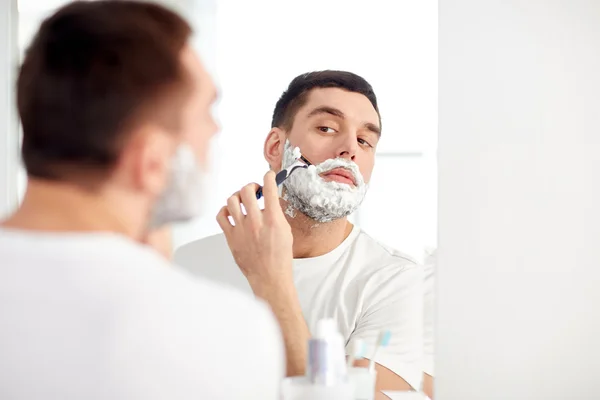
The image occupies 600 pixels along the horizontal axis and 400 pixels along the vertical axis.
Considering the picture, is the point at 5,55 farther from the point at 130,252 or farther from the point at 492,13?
the point at 492,13

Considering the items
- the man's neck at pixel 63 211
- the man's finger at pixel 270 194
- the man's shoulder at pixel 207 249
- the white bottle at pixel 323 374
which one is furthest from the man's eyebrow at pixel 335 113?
the man's neck at pixel 63 211

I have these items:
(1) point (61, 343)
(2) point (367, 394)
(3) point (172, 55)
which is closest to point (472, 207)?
(2) point (367, 394)

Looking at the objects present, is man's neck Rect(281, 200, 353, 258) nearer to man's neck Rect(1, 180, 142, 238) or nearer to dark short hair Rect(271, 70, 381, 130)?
dark short hair Rect(271, 70, 381, 130)

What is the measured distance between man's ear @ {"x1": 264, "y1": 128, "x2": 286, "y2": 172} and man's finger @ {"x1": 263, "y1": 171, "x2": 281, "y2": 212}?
2.4 inches

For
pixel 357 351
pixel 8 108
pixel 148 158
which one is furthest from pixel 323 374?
pixel 8 108

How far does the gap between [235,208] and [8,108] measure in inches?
21.4

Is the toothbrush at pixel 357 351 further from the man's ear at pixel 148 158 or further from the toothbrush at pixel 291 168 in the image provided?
the man's ear at pixel 148 158

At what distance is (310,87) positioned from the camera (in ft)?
4.13

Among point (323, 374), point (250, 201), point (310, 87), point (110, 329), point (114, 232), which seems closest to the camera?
point (110, 329)

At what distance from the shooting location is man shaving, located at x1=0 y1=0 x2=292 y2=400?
2.18 feet

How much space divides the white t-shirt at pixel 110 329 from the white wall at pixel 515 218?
32.0 inches

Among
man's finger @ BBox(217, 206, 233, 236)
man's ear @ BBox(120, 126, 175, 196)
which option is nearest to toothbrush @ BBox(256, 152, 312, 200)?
man's finger @ BBox(217, 206, 233, 236)

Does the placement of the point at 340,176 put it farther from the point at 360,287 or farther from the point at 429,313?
the point at 429,313

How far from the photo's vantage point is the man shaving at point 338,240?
3.98 ft
